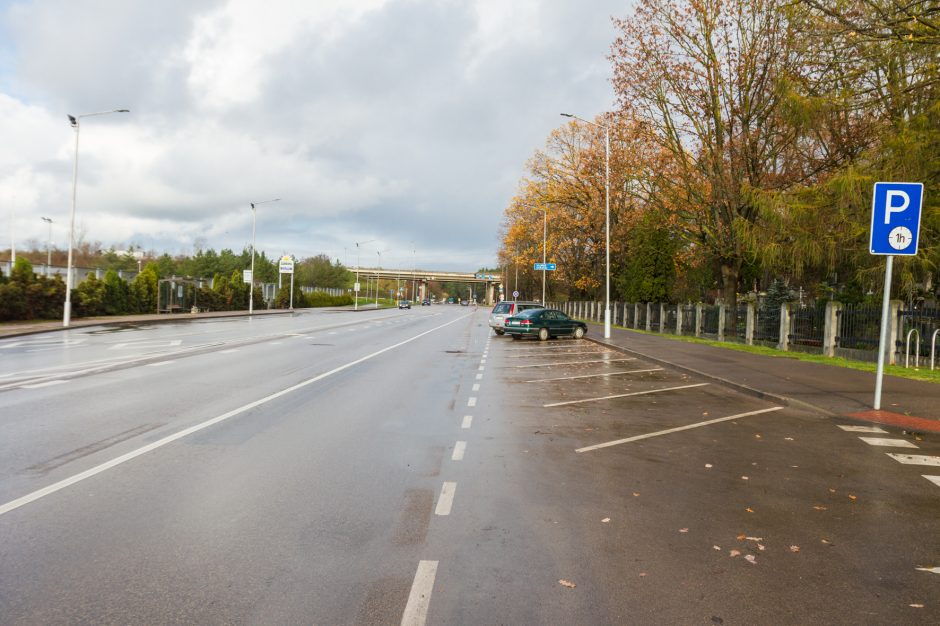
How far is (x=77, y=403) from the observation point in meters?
9.48

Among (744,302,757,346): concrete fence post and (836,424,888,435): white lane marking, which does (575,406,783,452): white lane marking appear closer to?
(836,424,888,435): white lane marking

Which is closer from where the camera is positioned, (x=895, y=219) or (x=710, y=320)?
(x=895, y=219)

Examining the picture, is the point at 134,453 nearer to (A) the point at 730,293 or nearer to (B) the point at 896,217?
(B) the point at 896,217

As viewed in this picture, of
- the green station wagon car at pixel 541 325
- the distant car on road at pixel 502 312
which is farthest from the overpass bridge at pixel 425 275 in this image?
the green station wagon car at pixel 541 325

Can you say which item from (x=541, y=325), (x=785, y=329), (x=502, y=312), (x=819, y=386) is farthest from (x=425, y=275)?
(x=819, y=386)

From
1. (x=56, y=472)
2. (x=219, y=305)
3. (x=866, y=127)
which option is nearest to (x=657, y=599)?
(x=56, y=472)

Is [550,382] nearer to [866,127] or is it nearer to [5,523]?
[5,523]

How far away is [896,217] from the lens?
10.1m

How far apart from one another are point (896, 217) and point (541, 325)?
2000 cm

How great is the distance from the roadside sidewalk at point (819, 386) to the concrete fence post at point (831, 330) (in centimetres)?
225

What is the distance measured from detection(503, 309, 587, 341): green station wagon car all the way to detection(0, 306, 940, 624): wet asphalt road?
61.3ft

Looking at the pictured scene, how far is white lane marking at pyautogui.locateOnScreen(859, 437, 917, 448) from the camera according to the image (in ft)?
26.6

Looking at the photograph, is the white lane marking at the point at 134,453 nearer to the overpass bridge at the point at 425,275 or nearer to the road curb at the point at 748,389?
the road curb at the point at 748,389

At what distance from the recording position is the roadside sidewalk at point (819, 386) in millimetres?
10109
